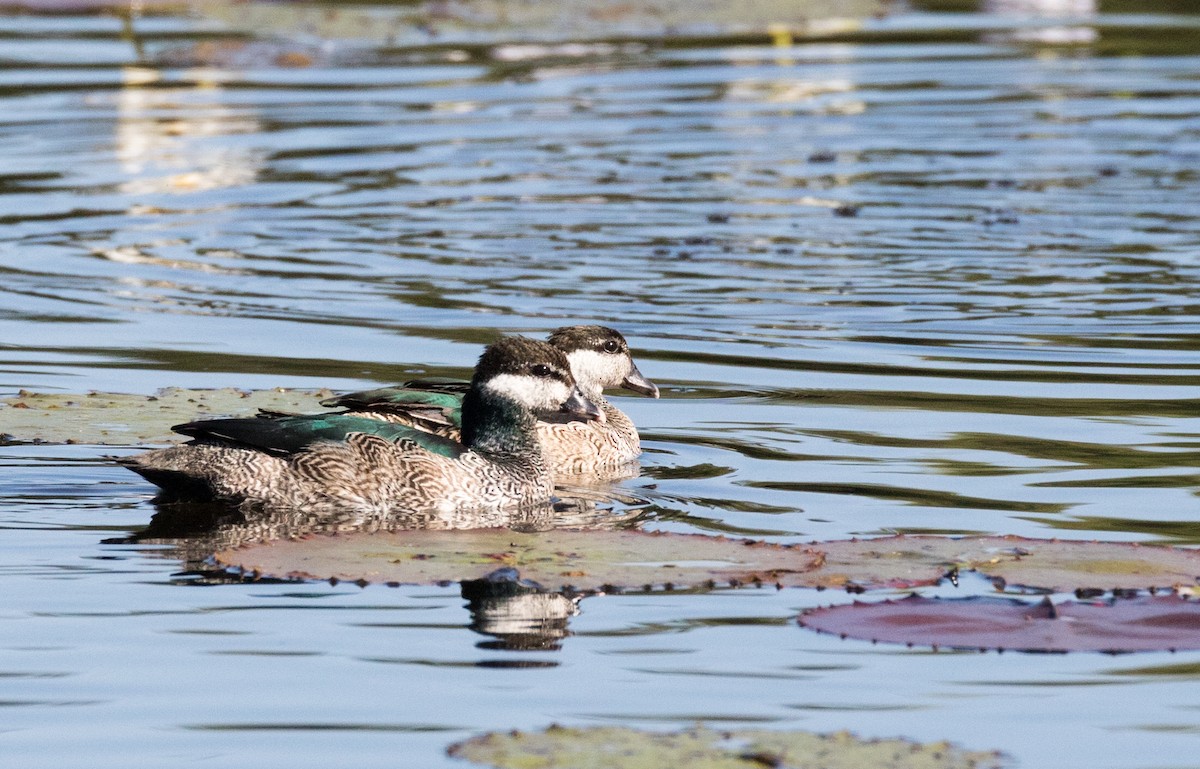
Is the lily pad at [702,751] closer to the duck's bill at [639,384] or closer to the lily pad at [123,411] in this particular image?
the lily pad at [123,411]

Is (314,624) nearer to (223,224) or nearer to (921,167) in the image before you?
(223,224)

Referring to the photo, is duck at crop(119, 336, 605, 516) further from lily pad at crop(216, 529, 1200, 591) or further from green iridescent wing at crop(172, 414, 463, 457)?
lily pad at crop(216, 529, 1200, 591)

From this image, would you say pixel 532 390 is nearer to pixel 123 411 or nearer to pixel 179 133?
pixel 123 411

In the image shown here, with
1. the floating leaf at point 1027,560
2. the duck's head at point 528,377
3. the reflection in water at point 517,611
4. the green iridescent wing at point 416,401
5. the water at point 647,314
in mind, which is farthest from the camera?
the green iridescent wing at point 416,401

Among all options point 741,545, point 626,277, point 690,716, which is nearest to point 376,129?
point 626,277

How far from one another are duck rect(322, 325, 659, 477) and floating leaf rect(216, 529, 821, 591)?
1405mm

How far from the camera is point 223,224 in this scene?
16281 millimetres

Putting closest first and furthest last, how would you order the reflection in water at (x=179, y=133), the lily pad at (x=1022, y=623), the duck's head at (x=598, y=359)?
the lily pad at (x=1022, y=623)
the duck's head at (x=598, y=359)
the reflection in water at (x=179, y=133)

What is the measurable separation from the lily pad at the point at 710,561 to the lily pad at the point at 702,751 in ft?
4.97

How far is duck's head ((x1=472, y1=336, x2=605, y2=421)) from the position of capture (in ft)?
29.4

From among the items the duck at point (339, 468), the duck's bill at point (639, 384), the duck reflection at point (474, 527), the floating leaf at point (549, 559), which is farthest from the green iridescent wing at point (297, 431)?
the duck's bill at point (639, 384)

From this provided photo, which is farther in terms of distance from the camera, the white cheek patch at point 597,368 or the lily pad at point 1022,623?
the white cheek patch at point 597,368

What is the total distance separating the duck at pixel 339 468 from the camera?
8.47m

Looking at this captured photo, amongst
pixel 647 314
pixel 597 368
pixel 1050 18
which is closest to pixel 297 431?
pixel 597 368
